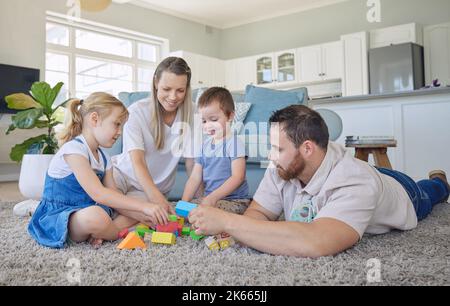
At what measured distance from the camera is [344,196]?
1102 millimetres

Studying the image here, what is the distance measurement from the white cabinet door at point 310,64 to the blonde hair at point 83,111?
5.18 meters

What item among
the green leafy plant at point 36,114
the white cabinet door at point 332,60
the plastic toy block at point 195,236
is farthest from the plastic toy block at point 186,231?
the white cabinet door at point 332,60

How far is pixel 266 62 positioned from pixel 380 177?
5.79 metres

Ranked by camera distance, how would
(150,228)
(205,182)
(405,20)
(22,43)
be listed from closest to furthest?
(150,228) → (205,182) → (22,43) → (405,20)

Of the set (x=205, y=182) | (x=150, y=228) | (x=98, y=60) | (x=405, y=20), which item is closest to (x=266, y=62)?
(x=405, y=20)

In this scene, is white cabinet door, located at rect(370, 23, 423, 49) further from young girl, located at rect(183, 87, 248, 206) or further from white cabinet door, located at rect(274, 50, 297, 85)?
young girl, located at rect(183, 87, 248, 206)

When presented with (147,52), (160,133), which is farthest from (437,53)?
(160,133)

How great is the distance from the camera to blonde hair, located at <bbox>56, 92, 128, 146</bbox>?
1402 mm

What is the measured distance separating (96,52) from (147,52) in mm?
962

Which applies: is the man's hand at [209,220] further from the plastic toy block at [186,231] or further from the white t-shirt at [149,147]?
the white t-shirt at [149,147]

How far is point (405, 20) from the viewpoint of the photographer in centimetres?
562

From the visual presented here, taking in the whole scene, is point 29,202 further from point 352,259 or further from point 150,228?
point 352,259

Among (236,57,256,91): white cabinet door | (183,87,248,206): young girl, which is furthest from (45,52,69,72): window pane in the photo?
(183,87,248,206): young girl

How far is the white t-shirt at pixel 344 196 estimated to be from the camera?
109cm
